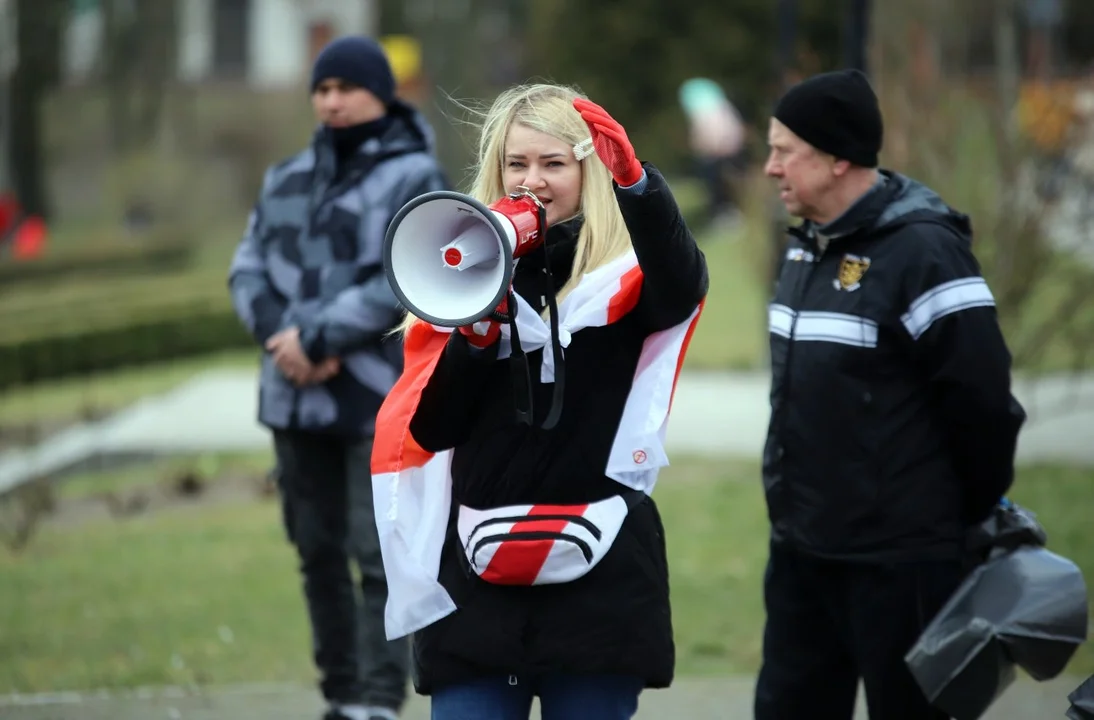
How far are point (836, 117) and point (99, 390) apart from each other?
12147 mm

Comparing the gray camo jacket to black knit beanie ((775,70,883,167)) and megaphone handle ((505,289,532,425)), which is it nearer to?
black knit beanie ((775,70,883,167))

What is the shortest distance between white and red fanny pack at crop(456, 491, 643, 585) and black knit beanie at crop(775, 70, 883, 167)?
3.95ft

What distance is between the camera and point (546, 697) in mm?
3273

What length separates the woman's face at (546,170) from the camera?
329 centimetres

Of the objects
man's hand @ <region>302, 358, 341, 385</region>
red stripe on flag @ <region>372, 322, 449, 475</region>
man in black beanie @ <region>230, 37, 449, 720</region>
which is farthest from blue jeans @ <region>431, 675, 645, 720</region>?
man's hand @ <region>302, 358, 341, 385</region>

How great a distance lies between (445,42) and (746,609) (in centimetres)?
1938

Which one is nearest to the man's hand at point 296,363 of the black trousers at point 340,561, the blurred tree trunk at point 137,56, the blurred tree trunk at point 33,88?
the black trousers at point 340,561

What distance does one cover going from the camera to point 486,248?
3240 millimetres

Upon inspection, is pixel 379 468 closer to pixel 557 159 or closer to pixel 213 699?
pixel 557 159

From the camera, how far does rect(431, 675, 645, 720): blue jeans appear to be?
325cm

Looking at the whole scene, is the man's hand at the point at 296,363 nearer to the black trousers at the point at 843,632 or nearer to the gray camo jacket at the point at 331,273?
the gray camo jacket at the point at 331,273

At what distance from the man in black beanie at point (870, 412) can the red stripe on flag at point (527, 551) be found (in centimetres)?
87

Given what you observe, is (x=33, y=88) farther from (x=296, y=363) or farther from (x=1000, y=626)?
(x=1000, y=626)

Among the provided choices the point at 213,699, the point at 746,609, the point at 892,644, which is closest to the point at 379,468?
the point at 892,644
